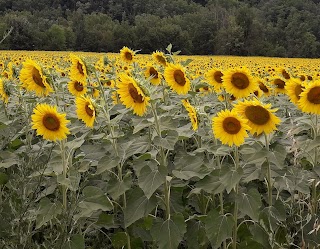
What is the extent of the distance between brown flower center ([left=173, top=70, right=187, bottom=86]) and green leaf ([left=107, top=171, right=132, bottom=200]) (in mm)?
864

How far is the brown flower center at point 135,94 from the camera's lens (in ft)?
9.58

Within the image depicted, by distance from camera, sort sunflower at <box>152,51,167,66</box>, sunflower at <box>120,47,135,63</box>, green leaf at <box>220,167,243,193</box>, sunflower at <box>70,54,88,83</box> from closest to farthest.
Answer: green leaf at <box>220,167,243,193</box> → sunflower at <box>70,54,88,83</box> → sunflower at <box>152,51,167,66</box> → sunflower at <box>120,47,135,63</box>

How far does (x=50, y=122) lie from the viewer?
2781 mm

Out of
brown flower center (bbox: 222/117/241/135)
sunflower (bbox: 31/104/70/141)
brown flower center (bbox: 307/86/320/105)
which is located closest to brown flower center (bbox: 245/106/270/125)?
brown flower center (bbox: 222/117/241/135)

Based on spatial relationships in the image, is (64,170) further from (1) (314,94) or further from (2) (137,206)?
(1) (314,94)

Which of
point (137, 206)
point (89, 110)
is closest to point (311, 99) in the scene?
point (137, 206)

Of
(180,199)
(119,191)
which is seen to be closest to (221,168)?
(180,199)

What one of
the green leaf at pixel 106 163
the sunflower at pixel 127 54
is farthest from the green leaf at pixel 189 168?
the sunflower at pixel 127 54

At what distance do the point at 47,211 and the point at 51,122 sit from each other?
0.50 metres

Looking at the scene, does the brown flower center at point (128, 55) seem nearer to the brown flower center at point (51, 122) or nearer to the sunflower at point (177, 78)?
the sunflower at point (177, 78)

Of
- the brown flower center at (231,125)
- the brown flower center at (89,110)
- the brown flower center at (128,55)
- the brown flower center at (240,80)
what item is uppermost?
the brown flower center at (231,125)

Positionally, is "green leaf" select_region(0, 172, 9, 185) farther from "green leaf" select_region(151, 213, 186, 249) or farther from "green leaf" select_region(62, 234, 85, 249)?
"green leaf" select_region(151, 213, 186, 249)

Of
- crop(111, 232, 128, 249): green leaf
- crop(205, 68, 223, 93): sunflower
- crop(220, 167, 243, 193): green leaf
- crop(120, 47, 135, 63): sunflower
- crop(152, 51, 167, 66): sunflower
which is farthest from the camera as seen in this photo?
crop(120, 47, 135, 63): sunflower

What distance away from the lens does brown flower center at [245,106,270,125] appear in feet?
9.00
